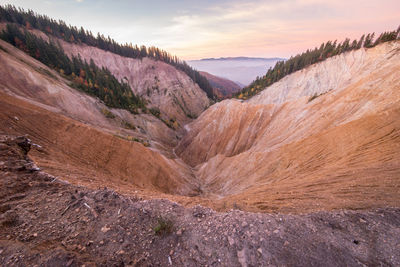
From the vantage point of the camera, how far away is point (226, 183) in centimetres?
2297

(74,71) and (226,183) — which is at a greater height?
(74,71)

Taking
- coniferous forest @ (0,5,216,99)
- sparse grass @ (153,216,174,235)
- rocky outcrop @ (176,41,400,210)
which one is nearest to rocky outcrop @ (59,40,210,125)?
coniferous forest @ (0,5,216,99)

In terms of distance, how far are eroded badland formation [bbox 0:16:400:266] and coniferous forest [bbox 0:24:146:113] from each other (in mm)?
5477

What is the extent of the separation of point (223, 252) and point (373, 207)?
5692 millimetres

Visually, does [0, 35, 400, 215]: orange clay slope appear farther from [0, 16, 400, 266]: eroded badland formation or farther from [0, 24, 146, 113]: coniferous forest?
[0, 24, 146, 113]: coniferous forest

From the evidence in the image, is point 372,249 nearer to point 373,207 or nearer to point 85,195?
point 373,207

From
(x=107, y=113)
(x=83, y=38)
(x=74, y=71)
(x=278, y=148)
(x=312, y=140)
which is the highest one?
(x=83, y=38)

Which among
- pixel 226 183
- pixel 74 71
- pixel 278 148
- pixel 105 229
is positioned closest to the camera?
pixel 105 229

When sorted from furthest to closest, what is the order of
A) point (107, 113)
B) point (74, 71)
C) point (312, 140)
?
point (74, 71) < point (107, 113) < point (312, 140)

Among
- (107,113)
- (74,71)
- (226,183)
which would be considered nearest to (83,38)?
(74,71)

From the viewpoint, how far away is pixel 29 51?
133 ft

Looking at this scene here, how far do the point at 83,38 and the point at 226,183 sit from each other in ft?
267

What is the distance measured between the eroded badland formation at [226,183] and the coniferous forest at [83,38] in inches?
1789

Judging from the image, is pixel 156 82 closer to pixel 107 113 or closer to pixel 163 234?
pixel 107 113
